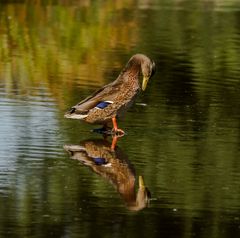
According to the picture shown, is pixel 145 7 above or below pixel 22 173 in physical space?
below

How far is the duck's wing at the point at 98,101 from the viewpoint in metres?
13.2

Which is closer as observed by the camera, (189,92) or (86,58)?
(189,92)

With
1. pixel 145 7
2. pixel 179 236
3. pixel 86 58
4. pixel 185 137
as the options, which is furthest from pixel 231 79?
pixel 145 7

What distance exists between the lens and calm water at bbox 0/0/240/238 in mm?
9406

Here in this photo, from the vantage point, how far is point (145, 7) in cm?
3250

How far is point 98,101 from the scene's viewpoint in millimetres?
13273

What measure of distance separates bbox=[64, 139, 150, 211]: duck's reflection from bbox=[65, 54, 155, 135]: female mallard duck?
1.49 ft

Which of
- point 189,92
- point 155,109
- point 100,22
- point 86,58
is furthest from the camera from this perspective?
point 100,22

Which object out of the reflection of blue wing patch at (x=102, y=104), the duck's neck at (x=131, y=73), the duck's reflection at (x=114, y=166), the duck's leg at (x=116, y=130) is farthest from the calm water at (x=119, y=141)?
the duck's neck at (x=131, y=73)

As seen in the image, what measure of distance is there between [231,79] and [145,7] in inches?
572

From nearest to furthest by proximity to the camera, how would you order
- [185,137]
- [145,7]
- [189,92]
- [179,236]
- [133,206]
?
[179,236]
[133,206]
[185,137]
[189,92]
[145,7]

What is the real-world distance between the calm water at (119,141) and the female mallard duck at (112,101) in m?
0.23

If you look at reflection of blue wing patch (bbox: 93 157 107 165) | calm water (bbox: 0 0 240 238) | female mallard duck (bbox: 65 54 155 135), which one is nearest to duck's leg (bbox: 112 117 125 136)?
female mallard duck (bbox: 65 54 155 135)

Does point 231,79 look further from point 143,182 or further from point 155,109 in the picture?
point 143,182
